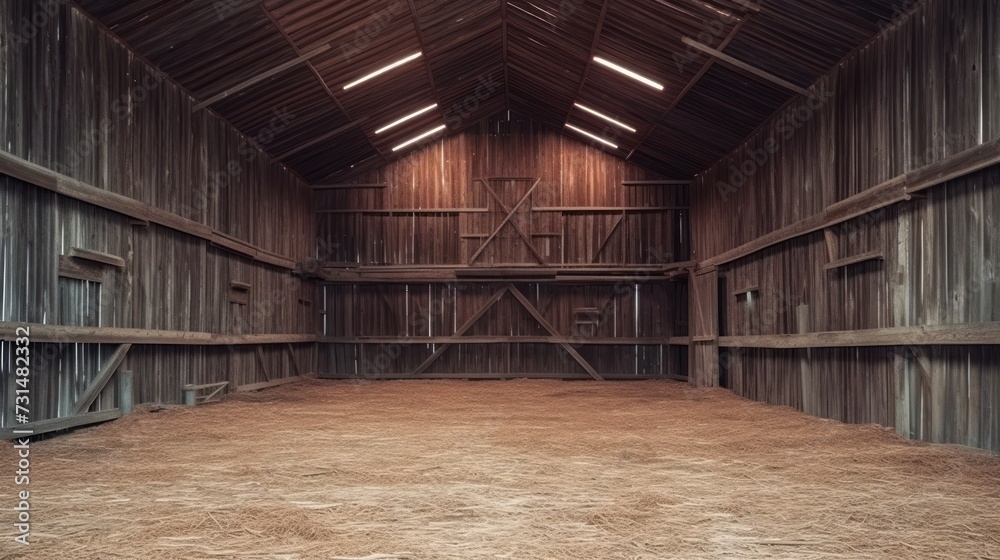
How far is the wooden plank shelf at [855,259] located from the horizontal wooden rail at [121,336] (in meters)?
10.5

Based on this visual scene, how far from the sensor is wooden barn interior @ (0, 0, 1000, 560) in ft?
20.0

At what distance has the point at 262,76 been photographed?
13719mm

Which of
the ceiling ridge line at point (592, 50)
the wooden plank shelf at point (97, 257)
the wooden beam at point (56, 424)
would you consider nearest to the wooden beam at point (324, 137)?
the ceiling ridge line at point (592, 50)

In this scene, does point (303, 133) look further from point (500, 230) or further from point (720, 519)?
point (720, 519)

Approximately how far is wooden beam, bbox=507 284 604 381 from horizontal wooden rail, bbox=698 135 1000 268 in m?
8.31

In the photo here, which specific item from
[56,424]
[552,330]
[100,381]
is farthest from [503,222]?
[56,424]

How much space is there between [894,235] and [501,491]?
6.53m

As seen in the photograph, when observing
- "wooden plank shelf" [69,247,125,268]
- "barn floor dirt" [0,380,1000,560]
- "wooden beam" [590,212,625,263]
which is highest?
"wooden beam" [590,212,625,263]

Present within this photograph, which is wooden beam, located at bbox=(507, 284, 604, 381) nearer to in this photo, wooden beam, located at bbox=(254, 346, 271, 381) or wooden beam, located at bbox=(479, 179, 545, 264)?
wooden beam, located at bbox=(479, 179, 545, 264)

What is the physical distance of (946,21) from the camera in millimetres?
8781

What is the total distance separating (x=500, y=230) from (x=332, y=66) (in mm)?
8434

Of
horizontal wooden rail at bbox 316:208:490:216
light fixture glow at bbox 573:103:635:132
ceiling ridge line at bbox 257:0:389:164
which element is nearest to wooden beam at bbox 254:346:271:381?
ceiling ridge line at bbox 257:0:389:164

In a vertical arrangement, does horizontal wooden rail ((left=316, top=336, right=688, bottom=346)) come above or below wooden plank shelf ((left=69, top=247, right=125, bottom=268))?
below

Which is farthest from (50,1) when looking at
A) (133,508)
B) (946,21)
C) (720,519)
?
(946,21)
